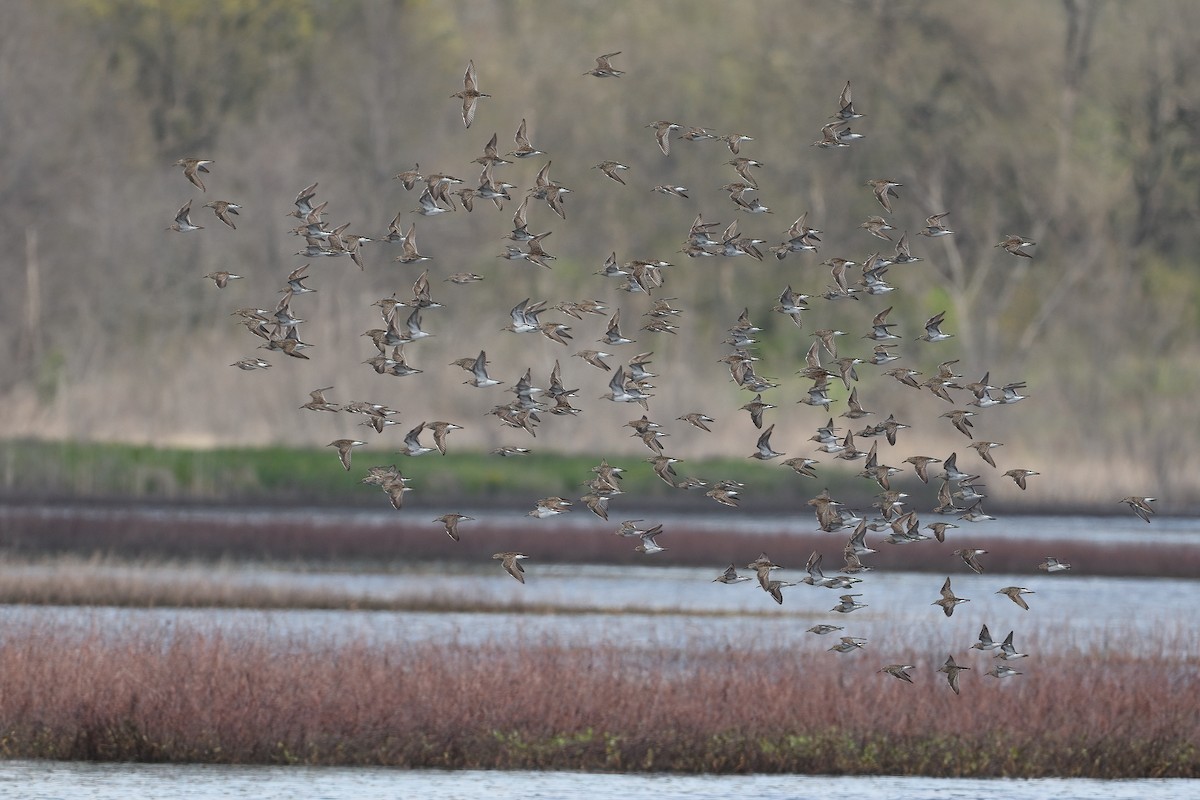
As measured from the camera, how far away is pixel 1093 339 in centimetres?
5072

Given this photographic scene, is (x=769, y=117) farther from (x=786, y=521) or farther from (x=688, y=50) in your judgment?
(x=786, y=521)

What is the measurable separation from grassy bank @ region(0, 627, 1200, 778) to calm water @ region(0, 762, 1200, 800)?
126 mm

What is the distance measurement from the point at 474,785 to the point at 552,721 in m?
0.85

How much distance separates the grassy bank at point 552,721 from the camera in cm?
1753

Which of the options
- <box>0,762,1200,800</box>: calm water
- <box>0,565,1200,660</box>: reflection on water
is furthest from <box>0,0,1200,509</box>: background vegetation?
<box>0,762,1200,800</box>: calm water

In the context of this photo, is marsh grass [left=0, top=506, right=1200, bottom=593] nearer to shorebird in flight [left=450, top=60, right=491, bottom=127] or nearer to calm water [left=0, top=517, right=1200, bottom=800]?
calm water [left=0, top=517, right=1200, bottom=800]

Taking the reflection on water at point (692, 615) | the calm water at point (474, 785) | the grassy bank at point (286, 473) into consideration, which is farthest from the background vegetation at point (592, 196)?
the calm water at point (474, 785)

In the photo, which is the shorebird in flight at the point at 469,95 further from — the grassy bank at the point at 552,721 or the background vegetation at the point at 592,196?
the background vegetation at the point at 592,196

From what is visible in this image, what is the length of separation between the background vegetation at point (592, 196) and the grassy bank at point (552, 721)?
24513mm

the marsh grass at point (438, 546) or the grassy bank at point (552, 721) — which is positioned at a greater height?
the marsh grass at point (438, 546)

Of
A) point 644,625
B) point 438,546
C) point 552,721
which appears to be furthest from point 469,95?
point 438,546

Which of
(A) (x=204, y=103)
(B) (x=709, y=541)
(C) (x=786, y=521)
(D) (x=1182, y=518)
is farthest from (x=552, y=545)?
(A) (x=204, y=103)

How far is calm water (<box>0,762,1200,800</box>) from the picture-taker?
16.9 metres

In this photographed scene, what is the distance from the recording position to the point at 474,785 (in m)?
17.3
